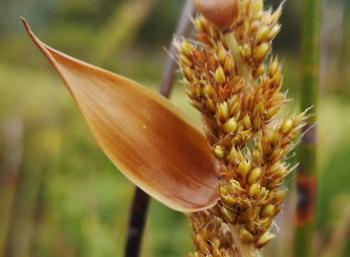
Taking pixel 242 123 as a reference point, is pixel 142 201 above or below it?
below

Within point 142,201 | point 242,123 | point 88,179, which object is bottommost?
point 88,179

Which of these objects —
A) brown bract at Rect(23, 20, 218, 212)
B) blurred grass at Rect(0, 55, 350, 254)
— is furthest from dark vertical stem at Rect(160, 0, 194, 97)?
blurred grass at Rect(0, 55, 350, 254)

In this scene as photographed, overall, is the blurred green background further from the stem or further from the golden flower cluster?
the golden flower cluster

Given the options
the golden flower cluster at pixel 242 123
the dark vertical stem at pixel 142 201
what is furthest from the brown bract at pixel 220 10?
the dark vertical stem at pixel 142 201

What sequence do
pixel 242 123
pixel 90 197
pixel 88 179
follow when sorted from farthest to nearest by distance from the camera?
pixel 88 179, pixel 90 197, pixel 242 123

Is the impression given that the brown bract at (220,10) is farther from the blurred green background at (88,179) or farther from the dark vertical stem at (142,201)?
the blurred green background at (88,179)

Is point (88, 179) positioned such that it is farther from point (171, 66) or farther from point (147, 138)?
point (147, 138)

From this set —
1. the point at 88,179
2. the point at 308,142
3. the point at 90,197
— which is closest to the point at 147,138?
the point at 308,142

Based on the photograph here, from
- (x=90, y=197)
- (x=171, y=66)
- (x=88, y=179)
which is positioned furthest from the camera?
(x=88, y=179)

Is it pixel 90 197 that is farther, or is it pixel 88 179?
pixel 88 179
